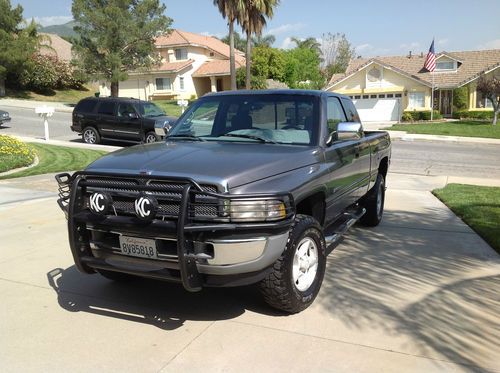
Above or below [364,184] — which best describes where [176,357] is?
below

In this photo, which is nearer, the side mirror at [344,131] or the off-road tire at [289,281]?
the off-road tire at [289,281]

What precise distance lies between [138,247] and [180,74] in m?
49.4

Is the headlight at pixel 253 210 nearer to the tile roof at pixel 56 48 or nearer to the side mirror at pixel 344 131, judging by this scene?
the side mirror at pixel 344 131

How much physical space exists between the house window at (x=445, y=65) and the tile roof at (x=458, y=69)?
566 millimetres

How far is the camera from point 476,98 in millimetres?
41062

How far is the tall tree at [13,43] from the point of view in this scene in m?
40.4

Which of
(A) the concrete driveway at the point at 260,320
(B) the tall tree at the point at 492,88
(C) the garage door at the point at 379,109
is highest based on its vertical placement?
(B) the tall tree at the point at 492,88

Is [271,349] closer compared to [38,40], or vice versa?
[271,349]

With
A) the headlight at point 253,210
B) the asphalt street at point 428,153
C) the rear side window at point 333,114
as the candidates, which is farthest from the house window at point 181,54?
the headlight at point 253,210

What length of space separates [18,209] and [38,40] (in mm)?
42424

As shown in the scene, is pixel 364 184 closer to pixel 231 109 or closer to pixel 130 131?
pixel 231 109

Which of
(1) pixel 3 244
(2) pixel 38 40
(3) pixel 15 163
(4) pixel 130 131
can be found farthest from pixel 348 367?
(2) pixel 38 40

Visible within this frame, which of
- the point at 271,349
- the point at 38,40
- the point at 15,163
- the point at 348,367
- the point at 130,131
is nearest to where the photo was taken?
the point at 348,367

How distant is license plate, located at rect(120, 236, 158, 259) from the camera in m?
3.73
